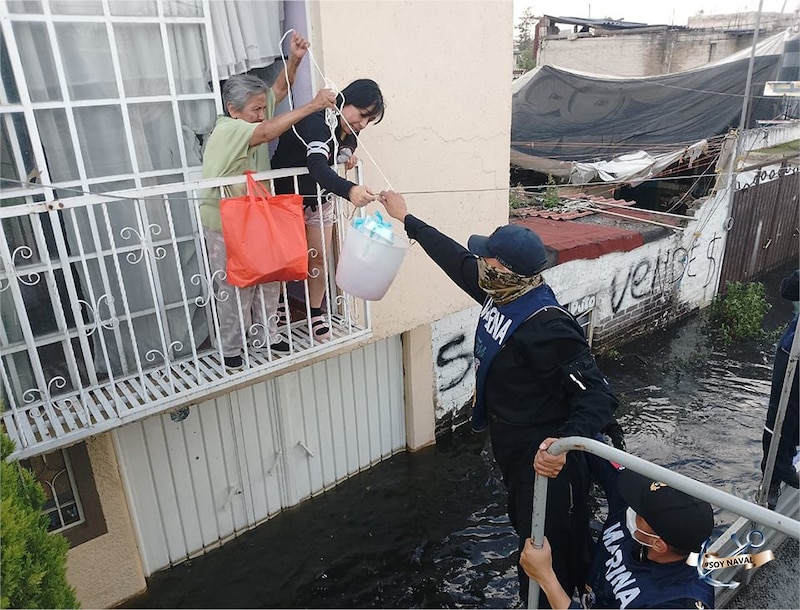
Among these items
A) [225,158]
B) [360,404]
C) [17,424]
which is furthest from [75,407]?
[360,404]

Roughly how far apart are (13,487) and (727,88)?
1424 centimetres

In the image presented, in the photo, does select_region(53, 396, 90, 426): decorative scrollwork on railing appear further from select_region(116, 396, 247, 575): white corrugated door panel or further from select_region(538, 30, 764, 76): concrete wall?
select_region(538, 30, 764, 76): concrete wall

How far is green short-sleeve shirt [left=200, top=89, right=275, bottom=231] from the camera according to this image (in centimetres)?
329

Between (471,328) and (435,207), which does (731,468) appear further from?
(435,207)

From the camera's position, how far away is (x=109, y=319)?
3.60 meters

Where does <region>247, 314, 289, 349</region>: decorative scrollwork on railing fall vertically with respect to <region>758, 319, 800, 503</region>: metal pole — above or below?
above

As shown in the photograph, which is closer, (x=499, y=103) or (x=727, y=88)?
(x=499, y=103)

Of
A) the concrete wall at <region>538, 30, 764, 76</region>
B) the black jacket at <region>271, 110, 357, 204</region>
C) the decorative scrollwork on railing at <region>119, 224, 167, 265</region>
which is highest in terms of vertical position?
the concrete wall at <region>538, 30, 764, 76</region>

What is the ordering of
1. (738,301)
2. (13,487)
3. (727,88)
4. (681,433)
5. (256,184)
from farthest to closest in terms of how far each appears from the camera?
(727,88) → (738,301) → (681,433) → (256,184) → (13,487)

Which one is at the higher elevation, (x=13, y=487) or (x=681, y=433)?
(x=13, y=487)

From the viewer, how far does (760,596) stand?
12.9ft

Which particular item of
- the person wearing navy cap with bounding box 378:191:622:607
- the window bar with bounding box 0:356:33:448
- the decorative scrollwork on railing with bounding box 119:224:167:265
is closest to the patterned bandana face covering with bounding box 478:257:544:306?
the person wearing navy cap with bounding box 378:191:622:607

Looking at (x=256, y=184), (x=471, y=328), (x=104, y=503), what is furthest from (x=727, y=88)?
(x=104, y=503)

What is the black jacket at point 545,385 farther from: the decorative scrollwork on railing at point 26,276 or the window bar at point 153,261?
the decorative scrollwork on railing at point 26,276
